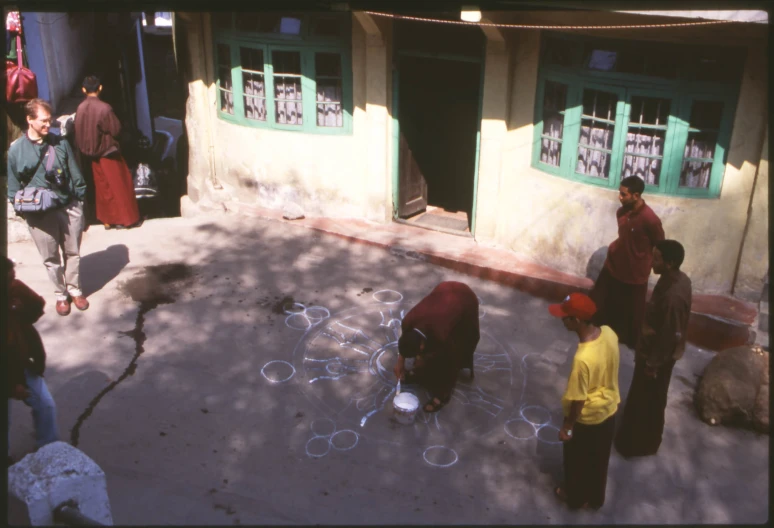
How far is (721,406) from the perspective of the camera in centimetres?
613

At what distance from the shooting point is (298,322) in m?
7.52

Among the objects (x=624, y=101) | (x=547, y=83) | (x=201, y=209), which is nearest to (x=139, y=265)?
(x=201, y=209)

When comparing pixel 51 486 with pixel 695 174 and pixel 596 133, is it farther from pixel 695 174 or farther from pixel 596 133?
pixel 695 174

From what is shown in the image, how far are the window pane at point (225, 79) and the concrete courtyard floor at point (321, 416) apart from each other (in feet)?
9.61

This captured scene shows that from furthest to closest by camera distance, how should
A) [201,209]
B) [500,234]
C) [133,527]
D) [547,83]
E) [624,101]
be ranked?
[201,209]
[500,234]
[547,83]
[624,101]
[133,527]

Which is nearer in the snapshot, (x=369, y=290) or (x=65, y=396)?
(x=65, y=396)

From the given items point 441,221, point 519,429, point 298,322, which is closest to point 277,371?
point 298,322

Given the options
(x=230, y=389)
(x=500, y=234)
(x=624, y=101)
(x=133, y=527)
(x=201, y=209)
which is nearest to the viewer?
(x=133, y=527)

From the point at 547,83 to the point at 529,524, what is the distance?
5.09 metres

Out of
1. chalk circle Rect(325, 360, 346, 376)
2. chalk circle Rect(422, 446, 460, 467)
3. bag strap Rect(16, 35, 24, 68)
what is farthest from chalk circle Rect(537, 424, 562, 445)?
bag strap Rect(16, 35, 24, 68)

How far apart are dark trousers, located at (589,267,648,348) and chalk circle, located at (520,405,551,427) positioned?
1.25m

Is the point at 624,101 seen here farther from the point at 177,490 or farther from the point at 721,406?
the point at 177,490

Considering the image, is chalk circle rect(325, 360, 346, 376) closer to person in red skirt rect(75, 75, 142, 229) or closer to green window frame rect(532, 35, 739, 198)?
green window frame rect(532, 35, 739, 198)

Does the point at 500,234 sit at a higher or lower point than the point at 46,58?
lower
